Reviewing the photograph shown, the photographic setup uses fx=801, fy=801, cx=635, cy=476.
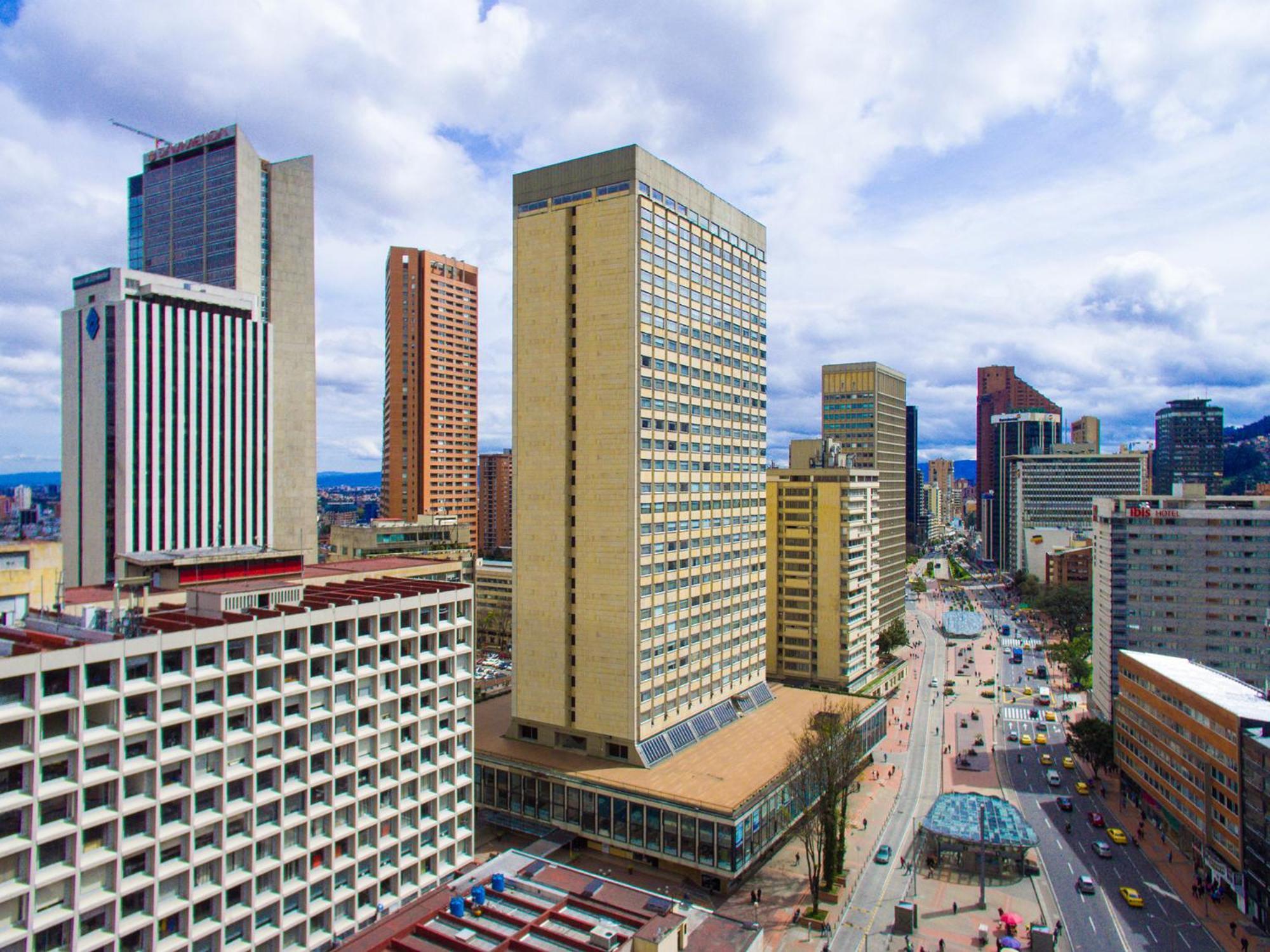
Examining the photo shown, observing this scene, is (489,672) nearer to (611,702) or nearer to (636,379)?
(611,702)

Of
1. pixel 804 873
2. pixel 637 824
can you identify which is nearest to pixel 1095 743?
pixel 804 873

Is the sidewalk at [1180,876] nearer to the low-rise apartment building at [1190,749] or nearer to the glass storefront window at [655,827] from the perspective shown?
the low-rise apartment building at [1190,749]

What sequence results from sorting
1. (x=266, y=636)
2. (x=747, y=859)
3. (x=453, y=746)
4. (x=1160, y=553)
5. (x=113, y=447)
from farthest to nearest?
(x=113, y=447)
(x=1160, y=553)
(x=747, y=859)
(x=453, y=746)
(x=266, y=636)

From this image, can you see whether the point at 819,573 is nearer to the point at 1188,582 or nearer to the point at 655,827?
the point at 1188,582

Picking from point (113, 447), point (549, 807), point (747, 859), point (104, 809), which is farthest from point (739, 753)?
point (113, 447)

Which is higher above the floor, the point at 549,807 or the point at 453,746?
the point at 453,746

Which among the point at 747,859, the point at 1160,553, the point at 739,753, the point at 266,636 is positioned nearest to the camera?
the point at 266,636

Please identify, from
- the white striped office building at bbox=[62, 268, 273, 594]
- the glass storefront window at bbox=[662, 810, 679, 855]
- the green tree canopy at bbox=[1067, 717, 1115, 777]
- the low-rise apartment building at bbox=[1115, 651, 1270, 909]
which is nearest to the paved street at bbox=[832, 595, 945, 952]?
the glass storefront window at bbox=[662, 810, 679, 855]
